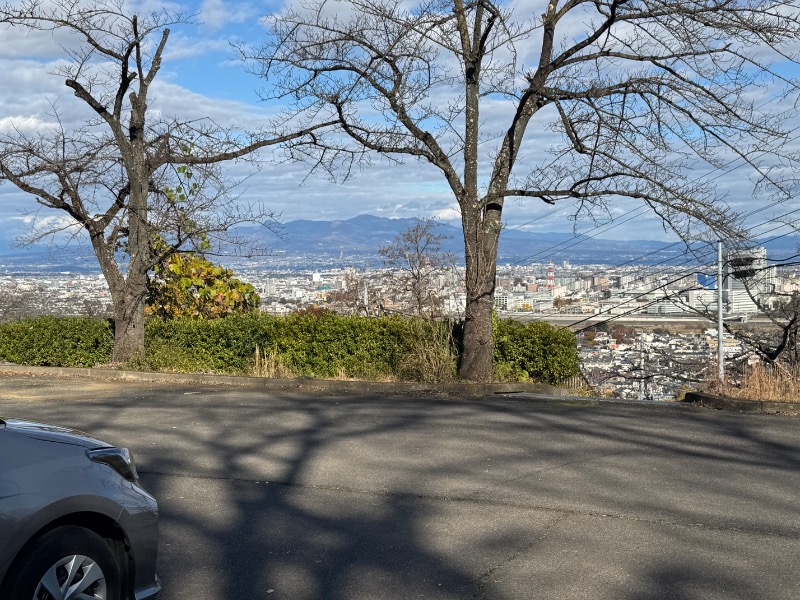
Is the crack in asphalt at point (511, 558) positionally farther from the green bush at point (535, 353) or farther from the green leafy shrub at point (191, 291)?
the green leafy shrub at point (191, 291)

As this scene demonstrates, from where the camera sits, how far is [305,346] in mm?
18016

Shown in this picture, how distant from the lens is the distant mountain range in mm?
22484

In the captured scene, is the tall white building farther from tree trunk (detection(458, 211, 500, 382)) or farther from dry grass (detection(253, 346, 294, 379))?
dry grass (detection(253, 346, 294, 379))

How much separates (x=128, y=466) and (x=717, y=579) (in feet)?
11.7

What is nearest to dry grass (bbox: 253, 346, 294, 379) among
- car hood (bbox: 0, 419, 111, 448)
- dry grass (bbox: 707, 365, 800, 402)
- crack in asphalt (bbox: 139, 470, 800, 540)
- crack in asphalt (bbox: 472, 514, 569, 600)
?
dry grass (bbox: 707, 365, 800, 402)

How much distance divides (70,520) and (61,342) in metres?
17.4

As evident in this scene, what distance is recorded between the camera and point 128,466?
5043mm

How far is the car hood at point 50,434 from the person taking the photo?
4.75 meters

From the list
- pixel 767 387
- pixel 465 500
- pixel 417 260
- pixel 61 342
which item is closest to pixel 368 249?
pixel 417 260

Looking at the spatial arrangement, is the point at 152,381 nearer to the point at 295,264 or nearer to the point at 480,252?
the point at 480,252

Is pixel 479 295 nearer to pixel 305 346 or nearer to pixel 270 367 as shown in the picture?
pixel 305 346

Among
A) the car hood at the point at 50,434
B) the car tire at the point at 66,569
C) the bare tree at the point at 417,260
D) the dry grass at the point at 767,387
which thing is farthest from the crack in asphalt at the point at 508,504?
the bare tree at the point at 417,260

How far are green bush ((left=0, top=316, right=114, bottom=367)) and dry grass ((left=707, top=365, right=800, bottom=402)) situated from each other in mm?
13073

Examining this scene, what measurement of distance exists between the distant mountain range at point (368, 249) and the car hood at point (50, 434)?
11874mm
